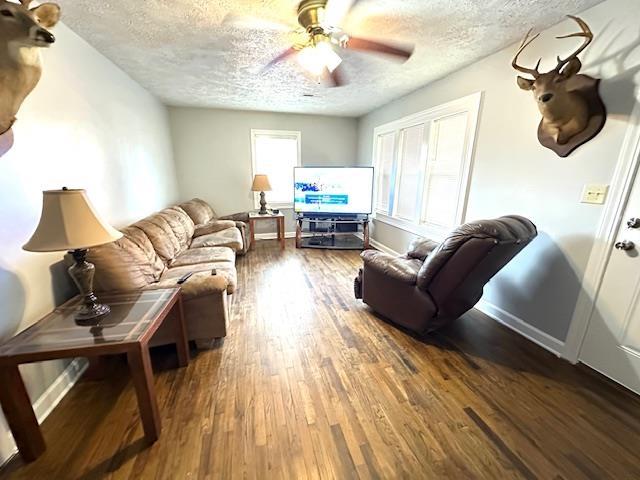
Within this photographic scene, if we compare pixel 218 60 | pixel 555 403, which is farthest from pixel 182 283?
pixel 555 403

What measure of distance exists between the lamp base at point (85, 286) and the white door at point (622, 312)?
311 cm

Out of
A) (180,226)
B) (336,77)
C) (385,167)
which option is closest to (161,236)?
(180,226)

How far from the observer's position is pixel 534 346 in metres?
2.13

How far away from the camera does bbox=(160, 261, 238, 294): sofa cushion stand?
228cm

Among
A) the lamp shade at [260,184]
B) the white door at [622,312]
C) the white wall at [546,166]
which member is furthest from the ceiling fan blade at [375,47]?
the lamp shade at [260,184]

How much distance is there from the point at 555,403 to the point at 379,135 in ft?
13.3

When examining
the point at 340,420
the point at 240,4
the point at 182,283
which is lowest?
the point at 340,420

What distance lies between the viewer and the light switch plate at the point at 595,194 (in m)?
1.74

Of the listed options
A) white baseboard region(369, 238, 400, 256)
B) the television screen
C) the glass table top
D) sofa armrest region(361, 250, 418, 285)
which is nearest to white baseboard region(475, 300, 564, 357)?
sofa armrest region(361, 250, 418, 285)

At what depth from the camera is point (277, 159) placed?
206 inches

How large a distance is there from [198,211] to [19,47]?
3.05 m

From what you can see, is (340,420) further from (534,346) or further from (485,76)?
(485,76)

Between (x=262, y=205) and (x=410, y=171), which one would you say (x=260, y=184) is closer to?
(x=262, y=205)

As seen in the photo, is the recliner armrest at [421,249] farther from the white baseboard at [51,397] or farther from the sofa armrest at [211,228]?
the white baseboard at [51,397]
